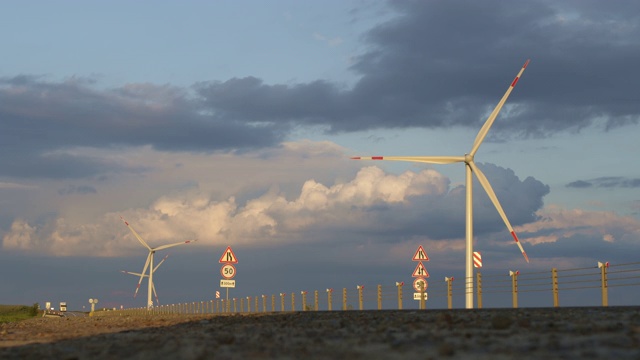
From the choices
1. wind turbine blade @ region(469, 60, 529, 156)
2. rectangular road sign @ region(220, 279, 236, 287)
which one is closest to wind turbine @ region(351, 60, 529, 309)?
wind turbine blade @ region(469, 60, 529, 156)

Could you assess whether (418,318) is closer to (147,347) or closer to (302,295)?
(147,347)

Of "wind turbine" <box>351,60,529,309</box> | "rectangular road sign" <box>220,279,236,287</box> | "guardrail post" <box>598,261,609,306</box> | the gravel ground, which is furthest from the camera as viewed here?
"rectangular road sign" <box>220,279,236,287</box>

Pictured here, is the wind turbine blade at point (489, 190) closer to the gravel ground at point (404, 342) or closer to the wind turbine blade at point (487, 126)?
the wind turbine blade at point (487, 126)

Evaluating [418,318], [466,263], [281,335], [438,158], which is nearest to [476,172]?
[438,158]

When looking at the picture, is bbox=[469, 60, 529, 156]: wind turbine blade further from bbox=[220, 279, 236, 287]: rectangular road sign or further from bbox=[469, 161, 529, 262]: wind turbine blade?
bbox=[220, 279, 236, 287]: rectangular road sign

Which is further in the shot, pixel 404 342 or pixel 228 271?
pixel 228 271

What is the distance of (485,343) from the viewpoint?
614 inches

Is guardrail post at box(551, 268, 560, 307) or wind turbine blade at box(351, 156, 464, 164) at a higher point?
wind turbine blade at box(351, 156, 464, 164)

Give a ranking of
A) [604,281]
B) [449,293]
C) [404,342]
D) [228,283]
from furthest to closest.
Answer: [228,283], [449,293], [604,281], [404,342]

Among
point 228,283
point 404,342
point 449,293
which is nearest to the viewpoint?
point 404,342

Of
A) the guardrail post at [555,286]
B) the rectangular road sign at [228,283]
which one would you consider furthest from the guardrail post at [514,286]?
the rectangular road sign at [228,283]

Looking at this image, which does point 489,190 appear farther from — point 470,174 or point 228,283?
point 228,283

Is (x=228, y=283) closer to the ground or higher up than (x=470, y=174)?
closer to the ground

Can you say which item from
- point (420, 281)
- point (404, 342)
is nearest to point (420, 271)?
point (420, 281)
